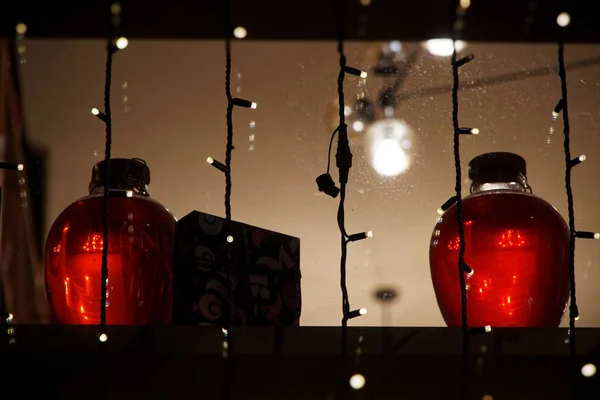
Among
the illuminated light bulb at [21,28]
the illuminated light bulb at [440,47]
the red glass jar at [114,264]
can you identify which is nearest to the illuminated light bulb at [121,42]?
the illuminated light bulb at [21,28]

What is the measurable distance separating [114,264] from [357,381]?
268mm

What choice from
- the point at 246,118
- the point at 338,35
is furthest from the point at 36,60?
the point at 338,35

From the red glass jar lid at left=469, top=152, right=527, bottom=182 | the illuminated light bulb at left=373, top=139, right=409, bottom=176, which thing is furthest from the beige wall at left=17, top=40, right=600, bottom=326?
the red glass jar lid at left=469, top=152, right=527, bottom=182

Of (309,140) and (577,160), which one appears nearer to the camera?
(577,160)

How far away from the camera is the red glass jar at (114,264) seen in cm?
79

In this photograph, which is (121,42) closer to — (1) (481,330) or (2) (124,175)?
(2) (124,175)

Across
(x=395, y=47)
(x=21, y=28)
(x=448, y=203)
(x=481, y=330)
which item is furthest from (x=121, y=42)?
(x=481, y=330)

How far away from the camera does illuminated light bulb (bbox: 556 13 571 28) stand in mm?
779

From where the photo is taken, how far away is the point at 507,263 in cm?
78

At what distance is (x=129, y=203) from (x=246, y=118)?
0.39m

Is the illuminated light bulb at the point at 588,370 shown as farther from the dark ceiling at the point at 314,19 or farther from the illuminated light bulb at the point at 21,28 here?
the illuminated light bulb at the point at 21,28

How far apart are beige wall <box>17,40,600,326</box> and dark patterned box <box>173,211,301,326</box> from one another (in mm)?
264

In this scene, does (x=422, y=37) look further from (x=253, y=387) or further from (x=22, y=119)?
(x=22, y=119)

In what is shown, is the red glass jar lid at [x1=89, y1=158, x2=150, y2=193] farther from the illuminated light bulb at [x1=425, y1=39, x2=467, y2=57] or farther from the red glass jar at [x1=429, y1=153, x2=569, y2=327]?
the illuminated light bulb at [x1=425, y1=39, x2=467, y2=57]
